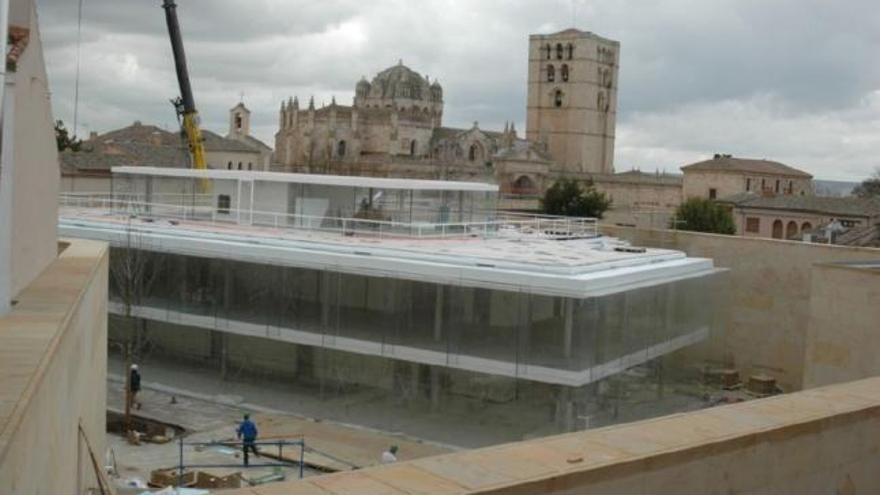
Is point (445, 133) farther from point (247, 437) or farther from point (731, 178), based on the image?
point (247, 437)

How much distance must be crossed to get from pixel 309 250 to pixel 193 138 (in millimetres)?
15583

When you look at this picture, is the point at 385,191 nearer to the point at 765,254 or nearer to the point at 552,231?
the point at 552,231

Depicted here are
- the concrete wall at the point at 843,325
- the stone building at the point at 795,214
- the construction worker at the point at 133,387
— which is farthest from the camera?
the stone building at the point at 795,214

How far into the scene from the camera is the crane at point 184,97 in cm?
3541

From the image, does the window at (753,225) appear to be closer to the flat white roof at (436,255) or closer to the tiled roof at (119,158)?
the tiled roof at (119,158)

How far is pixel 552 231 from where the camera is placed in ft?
98.2

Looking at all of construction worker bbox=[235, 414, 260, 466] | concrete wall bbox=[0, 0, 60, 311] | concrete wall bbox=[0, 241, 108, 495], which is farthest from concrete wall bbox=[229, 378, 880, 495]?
construction worker bbox=[235, 414, 260, 466]

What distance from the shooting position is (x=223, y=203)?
1095 inches

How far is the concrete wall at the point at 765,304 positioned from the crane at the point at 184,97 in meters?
17.0

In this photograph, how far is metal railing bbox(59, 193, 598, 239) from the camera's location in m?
25.0

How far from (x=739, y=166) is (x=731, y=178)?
105cm

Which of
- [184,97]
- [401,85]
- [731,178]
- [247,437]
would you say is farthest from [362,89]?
[247,437]

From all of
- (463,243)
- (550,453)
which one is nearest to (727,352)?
(463,243)

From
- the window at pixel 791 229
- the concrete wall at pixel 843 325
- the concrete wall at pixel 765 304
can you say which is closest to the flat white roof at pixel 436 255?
the concrete wall at pixel 765 304
